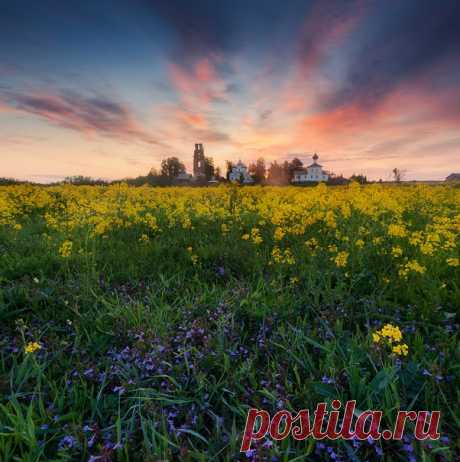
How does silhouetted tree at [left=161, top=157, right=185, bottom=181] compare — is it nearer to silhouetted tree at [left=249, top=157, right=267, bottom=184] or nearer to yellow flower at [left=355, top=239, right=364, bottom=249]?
silhouetted tree at [left=249, top=157, right=267, bottom=184]

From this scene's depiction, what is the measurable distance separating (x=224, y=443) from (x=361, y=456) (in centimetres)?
79

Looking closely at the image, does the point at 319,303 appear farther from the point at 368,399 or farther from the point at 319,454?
the point at 319,454

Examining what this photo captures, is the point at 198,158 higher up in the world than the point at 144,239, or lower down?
higher up

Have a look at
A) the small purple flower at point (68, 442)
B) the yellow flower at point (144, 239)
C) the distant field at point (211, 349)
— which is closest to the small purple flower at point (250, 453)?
the distant field at point (211, 349)

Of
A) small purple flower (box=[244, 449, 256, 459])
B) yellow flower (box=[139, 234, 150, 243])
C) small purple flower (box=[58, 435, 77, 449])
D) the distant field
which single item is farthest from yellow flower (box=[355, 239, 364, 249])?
small purple flower (box=[58, 435, 77, 449])

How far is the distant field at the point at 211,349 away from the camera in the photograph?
1.69 meters

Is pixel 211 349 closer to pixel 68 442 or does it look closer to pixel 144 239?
pixel 68 442

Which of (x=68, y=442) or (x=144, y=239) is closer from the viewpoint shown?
(x=68, y=442)

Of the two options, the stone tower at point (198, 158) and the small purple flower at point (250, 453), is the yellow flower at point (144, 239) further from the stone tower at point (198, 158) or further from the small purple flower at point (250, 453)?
the stone tower at point (198, 158)

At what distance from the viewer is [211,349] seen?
2428mm

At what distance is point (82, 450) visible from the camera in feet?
5.33

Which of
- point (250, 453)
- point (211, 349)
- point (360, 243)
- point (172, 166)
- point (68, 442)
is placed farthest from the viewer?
point (172, 166)

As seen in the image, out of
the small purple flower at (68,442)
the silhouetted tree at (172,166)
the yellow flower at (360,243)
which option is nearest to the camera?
the small purple flower at (68,442)

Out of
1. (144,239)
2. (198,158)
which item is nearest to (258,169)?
(198,158)
